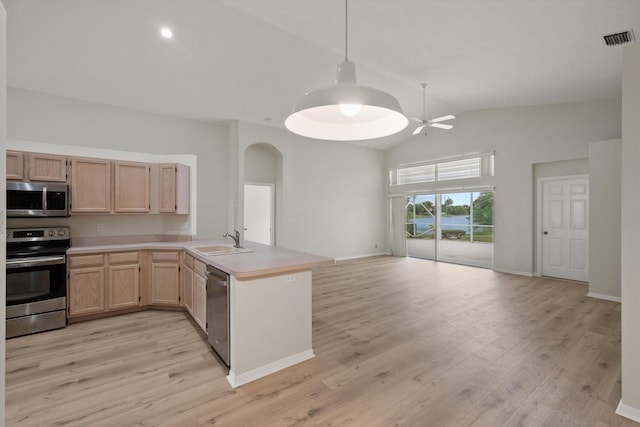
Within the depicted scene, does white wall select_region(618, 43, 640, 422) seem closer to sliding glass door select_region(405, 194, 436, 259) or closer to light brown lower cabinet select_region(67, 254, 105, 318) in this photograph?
light brown lower cabinet select_region(67, 254, 105, 318)

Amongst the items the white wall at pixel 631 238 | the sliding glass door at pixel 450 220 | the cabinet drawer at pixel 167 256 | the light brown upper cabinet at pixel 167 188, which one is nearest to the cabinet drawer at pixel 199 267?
the cabinet drawer at pixel 167 256

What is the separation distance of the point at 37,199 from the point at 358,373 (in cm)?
413

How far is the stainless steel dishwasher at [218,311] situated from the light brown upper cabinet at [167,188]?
6.77 ft

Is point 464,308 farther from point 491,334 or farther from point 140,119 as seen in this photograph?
point 140,119

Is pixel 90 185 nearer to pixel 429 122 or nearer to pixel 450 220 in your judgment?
pixel 429 122

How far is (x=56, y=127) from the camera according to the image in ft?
13.6

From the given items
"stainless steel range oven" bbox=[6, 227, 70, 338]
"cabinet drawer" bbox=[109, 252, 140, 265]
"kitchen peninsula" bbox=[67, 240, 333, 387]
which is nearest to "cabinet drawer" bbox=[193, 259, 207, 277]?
"kitchen peninsula" bbox=[67, 240, 333, 387]

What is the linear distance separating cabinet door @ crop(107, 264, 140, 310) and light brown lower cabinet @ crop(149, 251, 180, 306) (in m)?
0.19

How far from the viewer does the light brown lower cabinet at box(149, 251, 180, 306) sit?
3.86m

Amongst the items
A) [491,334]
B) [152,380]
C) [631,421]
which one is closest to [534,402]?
[631,421]

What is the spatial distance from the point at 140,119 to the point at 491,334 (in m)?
6.03

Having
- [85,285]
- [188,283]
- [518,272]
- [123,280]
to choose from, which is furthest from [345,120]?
[518,272]

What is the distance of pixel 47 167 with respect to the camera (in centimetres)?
350

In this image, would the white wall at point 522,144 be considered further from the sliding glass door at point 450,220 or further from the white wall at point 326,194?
the white wall at point 326,194
